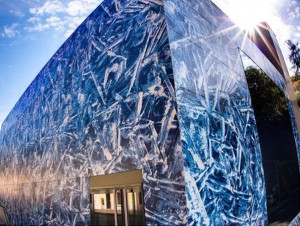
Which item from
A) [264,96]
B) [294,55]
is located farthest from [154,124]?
[294,55]

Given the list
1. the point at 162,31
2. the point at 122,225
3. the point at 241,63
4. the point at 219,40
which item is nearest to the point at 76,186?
the point at 122,225

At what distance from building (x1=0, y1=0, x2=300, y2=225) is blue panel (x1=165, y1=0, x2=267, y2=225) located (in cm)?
2

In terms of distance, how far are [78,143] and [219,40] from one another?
4.57 metres

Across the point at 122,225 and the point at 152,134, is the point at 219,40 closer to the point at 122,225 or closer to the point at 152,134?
the point at 152,134

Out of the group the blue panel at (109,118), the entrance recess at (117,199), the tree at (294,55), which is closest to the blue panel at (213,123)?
the blue panel at (109,118)

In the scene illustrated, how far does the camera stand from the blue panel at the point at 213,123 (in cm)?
387

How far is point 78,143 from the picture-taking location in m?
5.97

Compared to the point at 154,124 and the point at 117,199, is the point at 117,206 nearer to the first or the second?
the point at 117,199

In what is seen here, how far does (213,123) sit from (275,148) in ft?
13.9

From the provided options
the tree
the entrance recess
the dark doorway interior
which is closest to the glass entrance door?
the entrance recess

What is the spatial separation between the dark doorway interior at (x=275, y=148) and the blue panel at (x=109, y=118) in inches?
150

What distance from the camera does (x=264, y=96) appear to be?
7.73 m

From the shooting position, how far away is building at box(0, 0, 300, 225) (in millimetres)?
3881

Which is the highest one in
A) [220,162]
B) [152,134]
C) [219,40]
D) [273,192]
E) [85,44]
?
[85,44]
